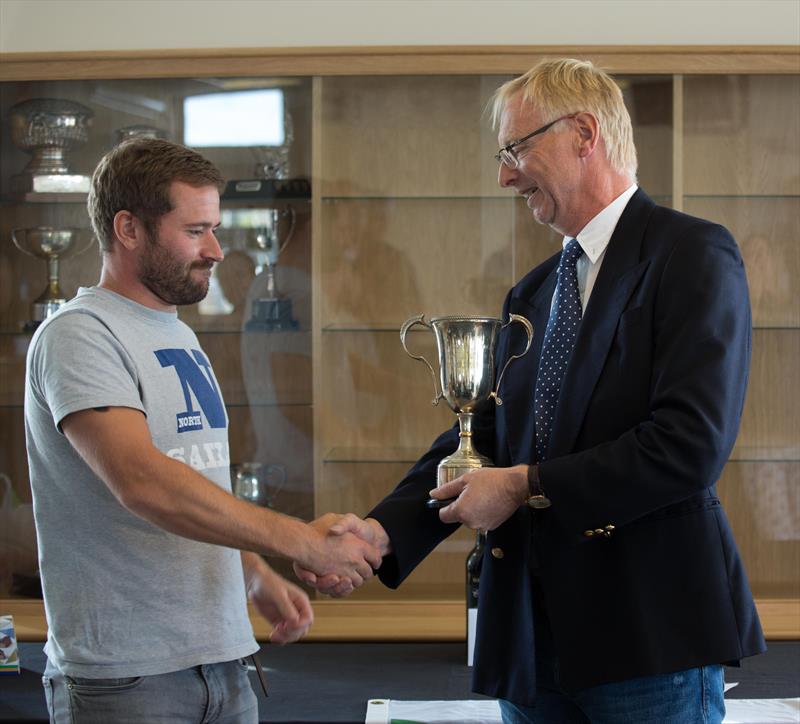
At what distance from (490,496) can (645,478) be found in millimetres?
231

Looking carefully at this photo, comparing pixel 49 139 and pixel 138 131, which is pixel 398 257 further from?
pixel 49 139

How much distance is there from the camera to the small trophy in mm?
3031

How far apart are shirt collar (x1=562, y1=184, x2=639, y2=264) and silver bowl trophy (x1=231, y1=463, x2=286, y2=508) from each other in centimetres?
159

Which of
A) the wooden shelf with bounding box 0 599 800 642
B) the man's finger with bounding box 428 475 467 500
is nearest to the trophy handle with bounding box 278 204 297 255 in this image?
the wooden shelf with bounding box 0 599 800 642

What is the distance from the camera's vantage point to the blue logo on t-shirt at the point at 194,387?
1.59 meters

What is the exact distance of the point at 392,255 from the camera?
3.02m

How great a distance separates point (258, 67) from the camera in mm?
2838

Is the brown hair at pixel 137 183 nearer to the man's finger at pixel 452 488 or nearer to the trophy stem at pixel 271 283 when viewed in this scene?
the man's finger at pixel 452 488

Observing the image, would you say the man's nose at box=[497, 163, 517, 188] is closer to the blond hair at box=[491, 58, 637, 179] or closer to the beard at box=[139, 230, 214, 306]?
the blond hair at box=[491, 58, 637, 179]

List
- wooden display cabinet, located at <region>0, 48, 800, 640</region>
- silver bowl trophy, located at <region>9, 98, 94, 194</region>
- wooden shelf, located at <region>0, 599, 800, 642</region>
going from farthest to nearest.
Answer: silver bowl trophy, located at <region>9, 98, 94, 194</region> → wooden display cabinet, located at <region>0, 48, 800, 640</region> → wooden shelf, located at <region>0, 599, 800, 642</region>

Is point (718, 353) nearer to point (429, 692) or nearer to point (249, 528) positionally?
point (249, 528)

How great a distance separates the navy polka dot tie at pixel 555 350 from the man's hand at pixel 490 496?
0.25ft

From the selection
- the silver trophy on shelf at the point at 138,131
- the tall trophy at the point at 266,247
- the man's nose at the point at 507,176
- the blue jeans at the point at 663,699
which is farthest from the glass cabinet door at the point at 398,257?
the blue jeans at the point at 663,699

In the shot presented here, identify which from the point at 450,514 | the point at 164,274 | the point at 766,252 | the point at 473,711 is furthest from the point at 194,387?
the point at 766,252
